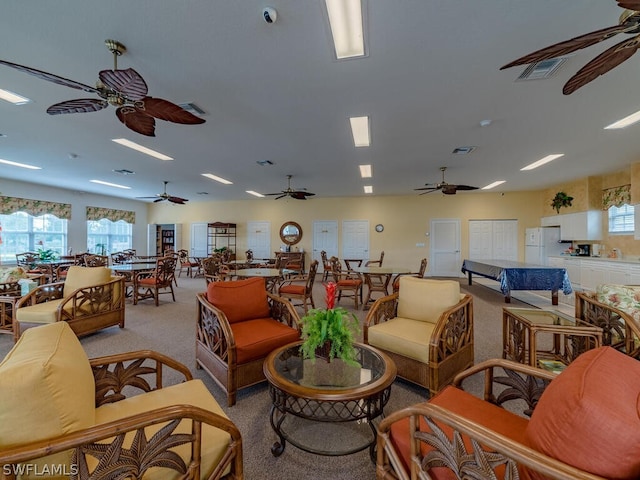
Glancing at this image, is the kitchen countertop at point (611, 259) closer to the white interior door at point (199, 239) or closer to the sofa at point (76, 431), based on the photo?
the sofa at point (76, 431)

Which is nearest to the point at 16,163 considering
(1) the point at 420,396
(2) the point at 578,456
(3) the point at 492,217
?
(1) the point at 420,396

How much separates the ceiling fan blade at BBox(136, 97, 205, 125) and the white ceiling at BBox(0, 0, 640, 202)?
1.41 feet

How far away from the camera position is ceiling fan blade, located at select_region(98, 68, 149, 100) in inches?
71.3

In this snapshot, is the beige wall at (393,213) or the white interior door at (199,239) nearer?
the beige wall at (393,213)

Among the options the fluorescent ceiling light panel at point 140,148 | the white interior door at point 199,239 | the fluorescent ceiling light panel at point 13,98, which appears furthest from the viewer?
the white interior door at point 199,239

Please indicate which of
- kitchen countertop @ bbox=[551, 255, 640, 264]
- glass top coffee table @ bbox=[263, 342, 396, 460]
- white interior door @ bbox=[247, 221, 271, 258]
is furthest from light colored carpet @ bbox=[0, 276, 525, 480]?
white interior door @ bbox=[247, 221, 271, 258]

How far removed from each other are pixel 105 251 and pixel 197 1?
10468mm

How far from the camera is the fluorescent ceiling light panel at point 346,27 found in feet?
5.97

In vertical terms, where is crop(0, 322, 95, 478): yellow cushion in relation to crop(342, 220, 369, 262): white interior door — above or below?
below

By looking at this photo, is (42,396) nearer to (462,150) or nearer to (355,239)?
(462,150)

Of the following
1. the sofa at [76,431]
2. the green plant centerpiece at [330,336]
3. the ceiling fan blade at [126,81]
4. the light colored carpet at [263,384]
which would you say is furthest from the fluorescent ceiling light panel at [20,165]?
the green plant centerpiece at [330,336]

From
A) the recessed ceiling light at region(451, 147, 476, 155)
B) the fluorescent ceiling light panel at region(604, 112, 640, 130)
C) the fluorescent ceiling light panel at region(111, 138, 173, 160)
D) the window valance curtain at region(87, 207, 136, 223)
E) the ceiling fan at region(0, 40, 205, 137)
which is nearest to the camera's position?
the ceiling fan at region(0, 40, 205, 137)

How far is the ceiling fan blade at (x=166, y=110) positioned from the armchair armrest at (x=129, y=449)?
2087 mm

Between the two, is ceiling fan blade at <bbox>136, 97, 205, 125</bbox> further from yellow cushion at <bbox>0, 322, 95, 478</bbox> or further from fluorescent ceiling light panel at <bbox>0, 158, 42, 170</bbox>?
fluorescent ceiling light panel at <bbox>0, 158, 42, 170</bbox>
